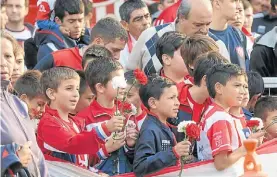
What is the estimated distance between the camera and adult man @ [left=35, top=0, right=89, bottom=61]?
12078 millimetres

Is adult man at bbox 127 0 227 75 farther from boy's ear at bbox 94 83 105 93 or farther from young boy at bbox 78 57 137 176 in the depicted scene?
boy's ear at bbox 94 83 105 93

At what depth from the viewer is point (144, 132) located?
9.15m

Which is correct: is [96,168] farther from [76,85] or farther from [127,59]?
[127,59]

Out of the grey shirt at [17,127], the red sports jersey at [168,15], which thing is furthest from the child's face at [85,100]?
the red sports jersey at [168,15]

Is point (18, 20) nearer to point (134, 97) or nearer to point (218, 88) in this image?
point (134, 97)

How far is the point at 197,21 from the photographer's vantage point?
1137 cm

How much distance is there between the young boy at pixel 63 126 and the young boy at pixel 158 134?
A: 35 cm

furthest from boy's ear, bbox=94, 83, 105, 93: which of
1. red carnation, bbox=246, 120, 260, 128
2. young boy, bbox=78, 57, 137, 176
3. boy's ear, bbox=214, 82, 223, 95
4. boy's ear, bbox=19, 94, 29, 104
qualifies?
red carnation, bbox=246, 120, 260, 128

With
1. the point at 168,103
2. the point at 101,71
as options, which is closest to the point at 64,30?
the point at 101,71

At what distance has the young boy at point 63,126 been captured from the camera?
9015 millimetres

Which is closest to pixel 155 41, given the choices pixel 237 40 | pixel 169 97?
pixel 237 40

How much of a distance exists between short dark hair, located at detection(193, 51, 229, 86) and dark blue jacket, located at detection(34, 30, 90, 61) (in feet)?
8.61

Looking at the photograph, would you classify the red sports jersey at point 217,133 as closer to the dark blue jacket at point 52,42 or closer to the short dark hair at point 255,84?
the short dark hair at point 255,84

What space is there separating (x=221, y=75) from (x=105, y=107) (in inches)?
40.2
